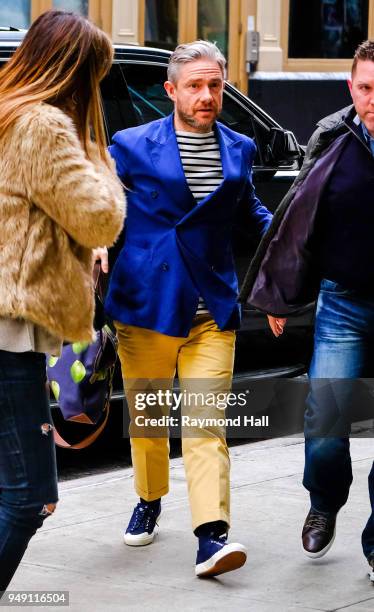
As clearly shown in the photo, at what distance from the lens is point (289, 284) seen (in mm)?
5012

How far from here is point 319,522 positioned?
17.0 feet

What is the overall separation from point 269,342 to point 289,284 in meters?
2.79

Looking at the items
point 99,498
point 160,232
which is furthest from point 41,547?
point 160,232

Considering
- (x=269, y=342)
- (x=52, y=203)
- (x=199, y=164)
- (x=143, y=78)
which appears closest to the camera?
(x=52, y=203)

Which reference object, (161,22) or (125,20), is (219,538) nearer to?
(125,20)

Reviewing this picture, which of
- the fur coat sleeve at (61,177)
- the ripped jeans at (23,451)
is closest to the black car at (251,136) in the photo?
the fur coat sleeve at (61,177)

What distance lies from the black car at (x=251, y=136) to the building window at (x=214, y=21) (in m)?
10.5

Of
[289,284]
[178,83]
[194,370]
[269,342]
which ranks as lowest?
[269,342]

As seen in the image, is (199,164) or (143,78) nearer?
(199,164)

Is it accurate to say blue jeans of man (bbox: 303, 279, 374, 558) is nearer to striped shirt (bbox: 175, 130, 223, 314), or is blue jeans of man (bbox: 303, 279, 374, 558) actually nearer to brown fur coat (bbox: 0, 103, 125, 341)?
striped shirt (bbox: 175, 130, 223, 314)

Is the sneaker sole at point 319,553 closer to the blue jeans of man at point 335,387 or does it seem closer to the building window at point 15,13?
the blue jeans of man at point 335,387

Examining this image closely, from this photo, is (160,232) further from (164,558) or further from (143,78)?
(143,78)

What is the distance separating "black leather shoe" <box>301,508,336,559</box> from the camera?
5.14 m

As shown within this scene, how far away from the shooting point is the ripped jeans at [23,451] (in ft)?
12.8
